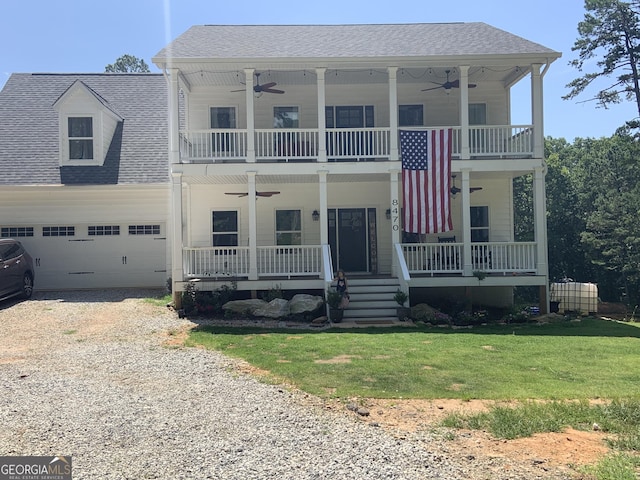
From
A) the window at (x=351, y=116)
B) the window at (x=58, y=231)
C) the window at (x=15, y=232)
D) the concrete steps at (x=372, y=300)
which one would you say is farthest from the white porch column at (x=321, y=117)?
the window at (x=15, y=232)

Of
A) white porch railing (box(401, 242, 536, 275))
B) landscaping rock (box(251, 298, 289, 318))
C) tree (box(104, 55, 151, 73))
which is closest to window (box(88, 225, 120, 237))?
landscaping rock (box(251, 298, 289, 318))

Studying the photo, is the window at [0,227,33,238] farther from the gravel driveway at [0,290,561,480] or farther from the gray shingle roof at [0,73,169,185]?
the gravel driveway at [0,290,561,480]

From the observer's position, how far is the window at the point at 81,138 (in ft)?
57.6

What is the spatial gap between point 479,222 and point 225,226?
9135 mm

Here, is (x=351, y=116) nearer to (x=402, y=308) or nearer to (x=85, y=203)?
(x=402, y=308)

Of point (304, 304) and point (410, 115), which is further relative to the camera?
point (410, 115)

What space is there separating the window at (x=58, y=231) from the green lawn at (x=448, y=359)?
8.62 meters

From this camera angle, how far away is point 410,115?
1716cm

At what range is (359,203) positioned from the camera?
676 inches

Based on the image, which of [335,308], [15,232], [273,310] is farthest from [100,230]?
[335,308]

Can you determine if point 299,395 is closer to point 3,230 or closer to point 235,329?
point 235,329

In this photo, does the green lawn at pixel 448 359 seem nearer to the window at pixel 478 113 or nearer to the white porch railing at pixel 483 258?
the white porch railing at pixel 483 258

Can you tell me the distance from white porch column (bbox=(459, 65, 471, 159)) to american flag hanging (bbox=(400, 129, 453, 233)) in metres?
0.62

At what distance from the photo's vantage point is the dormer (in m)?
17.3
